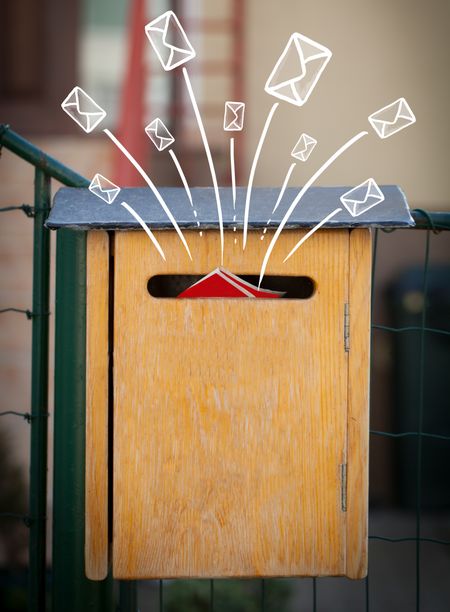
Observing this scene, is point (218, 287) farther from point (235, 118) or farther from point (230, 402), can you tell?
point (235, 118)

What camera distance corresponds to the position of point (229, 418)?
120 cm

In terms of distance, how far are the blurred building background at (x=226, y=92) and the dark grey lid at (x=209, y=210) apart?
8.25ft

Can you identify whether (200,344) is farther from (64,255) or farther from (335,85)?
(335,85)

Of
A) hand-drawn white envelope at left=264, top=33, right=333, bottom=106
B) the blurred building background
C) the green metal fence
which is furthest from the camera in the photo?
the blurred building background

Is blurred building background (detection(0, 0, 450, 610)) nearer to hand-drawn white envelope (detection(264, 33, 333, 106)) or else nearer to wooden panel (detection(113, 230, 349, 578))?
hand-drawn white envelope (detection(264, 33, 333, 106))

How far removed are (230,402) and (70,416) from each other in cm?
37

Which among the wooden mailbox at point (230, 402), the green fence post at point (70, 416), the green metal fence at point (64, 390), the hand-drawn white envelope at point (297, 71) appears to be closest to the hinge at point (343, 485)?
the wooden mailbox at point (230, 402)

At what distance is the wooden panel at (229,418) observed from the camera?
1188 millimetres

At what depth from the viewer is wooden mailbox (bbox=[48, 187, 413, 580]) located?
119cm

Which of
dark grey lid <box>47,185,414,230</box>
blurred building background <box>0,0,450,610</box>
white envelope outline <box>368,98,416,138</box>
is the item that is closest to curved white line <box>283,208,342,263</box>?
dark grey lid <box>47,185,414,230</box>

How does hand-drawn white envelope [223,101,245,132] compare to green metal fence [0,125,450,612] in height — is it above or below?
Result: above

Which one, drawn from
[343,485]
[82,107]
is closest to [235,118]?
[343,485]

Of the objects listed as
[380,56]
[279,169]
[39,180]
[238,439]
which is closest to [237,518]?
[238,439]

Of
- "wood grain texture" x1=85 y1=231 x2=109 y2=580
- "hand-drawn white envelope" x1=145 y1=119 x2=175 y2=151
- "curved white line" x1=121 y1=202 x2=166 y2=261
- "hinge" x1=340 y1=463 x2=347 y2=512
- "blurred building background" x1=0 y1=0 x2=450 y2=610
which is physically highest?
"blurred building background" x1=0 y1=0 x2=450 y2=610
